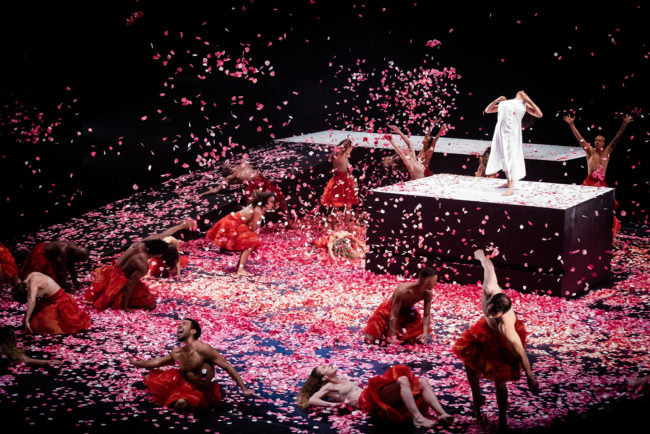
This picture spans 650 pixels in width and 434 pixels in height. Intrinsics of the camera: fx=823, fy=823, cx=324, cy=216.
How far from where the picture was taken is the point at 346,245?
968 cm

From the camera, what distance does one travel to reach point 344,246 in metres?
9.67

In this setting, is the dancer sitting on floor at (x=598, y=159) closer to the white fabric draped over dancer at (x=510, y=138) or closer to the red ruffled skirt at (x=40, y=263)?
the white fabric draped over dancer at (x=510, y=138)

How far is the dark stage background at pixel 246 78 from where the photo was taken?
9820mm

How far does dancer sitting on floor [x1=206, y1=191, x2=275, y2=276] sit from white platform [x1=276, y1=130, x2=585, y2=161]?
12.0ft

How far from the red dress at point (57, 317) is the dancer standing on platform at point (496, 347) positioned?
3412 mm

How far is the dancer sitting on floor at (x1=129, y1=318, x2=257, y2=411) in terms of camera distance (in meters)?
5.38

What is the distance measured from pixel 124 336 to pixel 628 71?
25.8 ft

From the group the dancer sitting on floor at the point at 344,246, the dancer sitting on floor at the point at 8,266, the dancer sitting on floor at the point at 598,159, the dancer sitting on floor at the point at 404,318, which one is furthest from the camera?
the dancer sitting on floor at the point at 598,159

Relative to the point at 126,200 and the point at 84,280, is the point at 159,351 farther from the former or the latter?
the point at 126,200

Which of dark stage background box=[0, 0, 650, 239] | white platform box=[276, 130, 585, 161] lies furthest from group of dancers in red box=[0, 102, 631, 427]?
dark stage background box=[0, 0, 650, 239]

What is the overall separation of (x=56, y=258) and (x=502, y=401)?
187 inches

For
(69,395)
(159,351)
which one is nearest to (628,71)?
(159,351)

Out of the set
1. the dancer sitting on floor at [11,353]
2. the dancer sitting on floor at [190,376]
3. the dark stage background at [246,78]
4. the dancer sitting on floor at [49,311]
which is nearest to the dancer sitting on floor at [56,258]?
the dancer sitting on floor at [49,311]

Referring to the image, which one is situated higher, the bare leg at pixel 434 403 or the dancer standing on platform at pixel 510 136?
the dancer standing on platform at pixel 510 136
